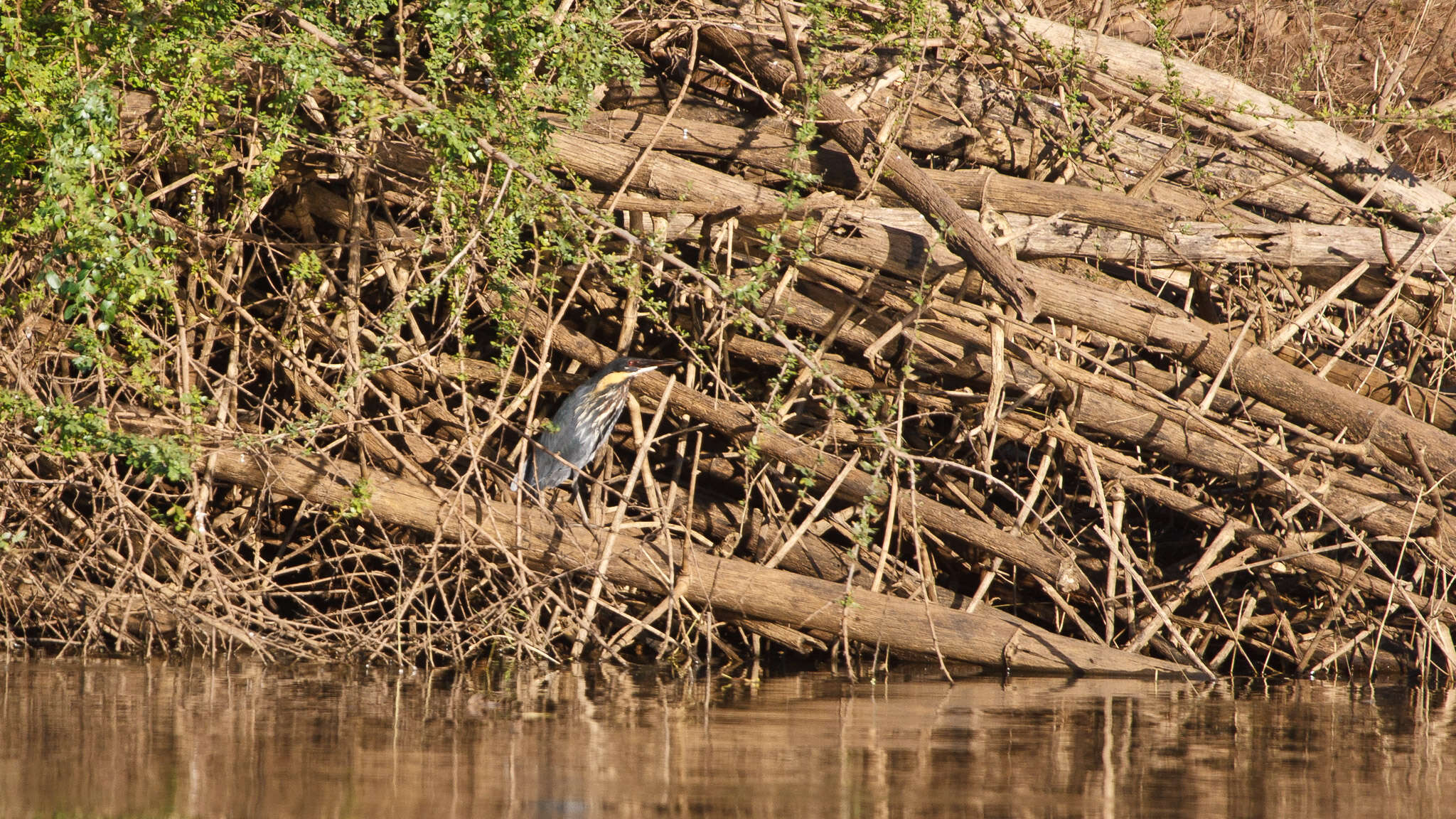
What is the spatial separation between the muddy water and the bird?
1.05 meters

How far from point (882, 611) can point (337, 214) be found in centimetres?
291

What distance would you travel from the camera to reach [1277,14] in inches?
320

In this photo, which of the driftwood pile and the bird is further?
the bird

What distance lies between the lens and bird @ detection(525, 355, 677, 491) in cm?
535

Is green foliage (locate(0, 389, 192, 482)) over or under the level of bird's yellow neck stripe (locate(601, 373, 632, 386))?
under

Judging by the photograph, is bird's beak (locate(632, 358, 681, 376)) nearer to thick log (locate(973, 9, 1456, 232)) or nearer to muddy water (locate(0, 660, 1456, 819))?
muddy water (locate(0, 660, 1456, 819))

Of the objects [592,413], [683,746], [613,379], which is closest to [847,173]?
[613,379]

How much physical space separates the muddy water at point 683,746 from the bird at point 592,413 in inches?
41.2

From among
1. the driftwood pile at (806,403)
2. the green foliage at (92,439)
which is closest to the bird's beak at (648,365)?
the driftwood pile at (806,403)

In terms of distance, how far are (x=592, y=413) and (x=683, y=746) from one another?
2184 millimetres

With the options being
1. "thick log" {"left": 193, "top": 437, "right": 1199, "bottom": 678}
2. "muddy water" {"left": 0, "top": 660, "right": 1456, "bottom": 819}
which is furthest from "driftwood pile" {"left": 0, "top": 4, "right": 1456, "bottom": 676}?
"muddy water" {"left": 0, "top": 660, "right": 1456, "bottom": 819}

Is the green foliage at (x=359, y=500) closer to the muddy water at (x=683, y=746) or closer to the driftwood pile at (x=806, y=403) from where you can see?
the driftwood pile at (x=806, y=403)

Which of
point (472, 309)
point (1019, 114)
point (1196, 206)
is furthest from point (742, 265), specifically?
point (1196, 206)

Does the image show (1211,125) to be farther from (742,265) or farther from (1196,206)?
(742,265)
